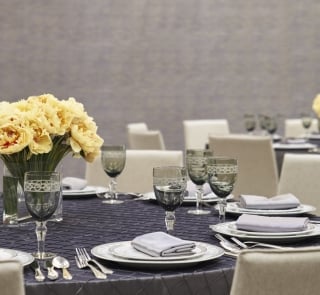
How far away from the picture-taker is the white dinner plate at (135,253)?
184 centimetres

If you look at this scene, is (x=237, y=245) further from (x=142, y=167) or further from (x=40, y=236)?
(x=142, y=167)

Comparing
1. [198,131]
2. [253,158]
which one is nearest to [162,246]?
[253,158]

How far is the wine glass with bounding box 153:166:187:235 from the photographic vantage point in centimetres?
216

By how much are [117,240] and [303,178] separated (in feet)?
4.16

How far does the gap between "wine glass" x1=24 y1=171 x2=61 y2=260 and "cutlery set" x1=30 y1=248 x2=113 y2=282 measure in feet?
0.23

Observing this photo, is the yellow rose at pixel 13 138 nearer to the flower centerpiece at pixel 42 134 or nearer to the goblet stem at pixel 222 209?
the flower centerpiece at pixel 42 134

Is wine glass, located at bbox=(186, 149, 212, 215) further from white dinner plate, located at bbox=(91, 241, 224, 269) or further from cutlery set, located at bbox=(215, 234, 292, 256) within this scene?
white dinner plate, located at bbox=(91, 241, 224, 269)

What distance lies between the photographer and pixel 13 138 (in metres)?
2.30

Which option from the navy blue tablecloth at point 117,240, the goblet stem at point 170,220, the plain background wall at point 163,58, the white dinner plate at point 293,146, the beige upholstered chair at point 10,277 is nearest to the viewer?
the beige upholstered chair at point 10,277

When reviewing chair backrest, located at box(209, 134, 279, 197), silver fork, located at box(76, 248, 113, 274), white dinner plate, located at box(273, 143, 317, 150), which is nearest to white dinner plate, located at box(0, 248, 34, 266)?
silver fork, located at box(76, 248, 113, 274)

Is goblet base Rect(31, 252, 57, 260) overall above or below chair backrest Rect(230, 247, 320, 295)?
below

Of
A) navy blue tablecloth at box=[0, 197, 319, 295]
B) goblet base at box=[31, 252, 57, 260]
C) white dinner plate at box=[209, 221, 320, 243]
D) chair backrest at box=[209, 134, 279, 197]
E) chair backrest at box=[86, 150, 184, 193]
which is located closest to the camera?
navy blue tablecloth at box=[0, 197, 319, 295]

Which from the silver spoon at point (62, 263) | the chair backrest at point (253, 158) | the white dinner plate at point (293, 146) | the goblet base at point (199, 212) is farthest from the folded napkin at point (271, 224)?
the white dinner plate at point (293, 146)

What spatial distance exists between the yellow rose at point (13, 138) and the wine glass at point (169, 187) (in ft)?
1.23
